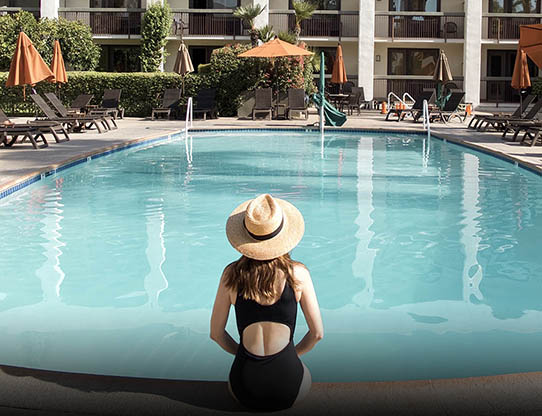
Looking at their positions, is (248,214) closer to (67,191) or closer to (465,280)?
(465,280)

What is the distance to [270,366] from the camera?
3.13m

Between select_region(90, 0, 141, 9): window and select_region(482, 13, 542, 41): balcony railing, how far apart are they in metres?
15.0

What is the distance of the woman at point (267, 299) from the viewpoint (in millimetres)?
3023

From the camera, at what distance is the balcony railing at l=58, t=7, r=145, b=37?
3359 centimetres

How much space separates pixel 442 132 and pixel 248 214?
18.7 meters

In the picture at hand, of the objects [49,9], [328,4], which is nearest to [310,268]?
[49,9]

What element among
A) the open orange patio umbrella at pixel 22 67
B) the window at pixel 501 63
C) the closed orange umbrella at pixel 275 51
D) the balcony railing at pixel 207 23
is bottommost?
the open orange patio umbrella at pixel 22 67

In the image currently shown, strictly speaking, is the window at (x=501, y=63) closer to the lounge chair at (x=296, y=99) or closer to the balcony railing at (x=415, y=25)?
the balcony railing at (x=415, y=25)

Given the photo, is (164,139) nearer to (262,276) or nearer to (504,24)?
(262,276)

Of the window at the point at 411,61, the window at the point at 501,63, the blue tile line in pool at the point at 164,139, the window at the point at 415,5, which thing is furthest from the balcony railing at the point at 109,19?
the window at the point at 501,63

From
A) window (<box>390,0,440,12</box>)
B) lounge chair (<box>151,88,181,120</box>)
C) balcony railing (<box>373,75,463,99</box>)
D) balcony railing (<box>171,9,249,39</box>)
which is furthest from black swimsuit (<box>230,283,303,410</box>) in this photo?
window (<box>390,0,440,12</box>)

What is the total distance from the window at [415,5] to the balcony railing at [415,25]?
975 mm

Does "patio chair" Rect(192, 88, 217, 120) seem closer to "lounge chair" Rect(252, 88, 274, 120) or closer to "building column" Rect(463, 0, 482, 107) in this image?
"lounge chair" Rect(252, 88, 274, 120)

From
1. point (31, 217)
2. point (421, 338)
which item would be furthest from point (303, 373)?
point (31, 217)
